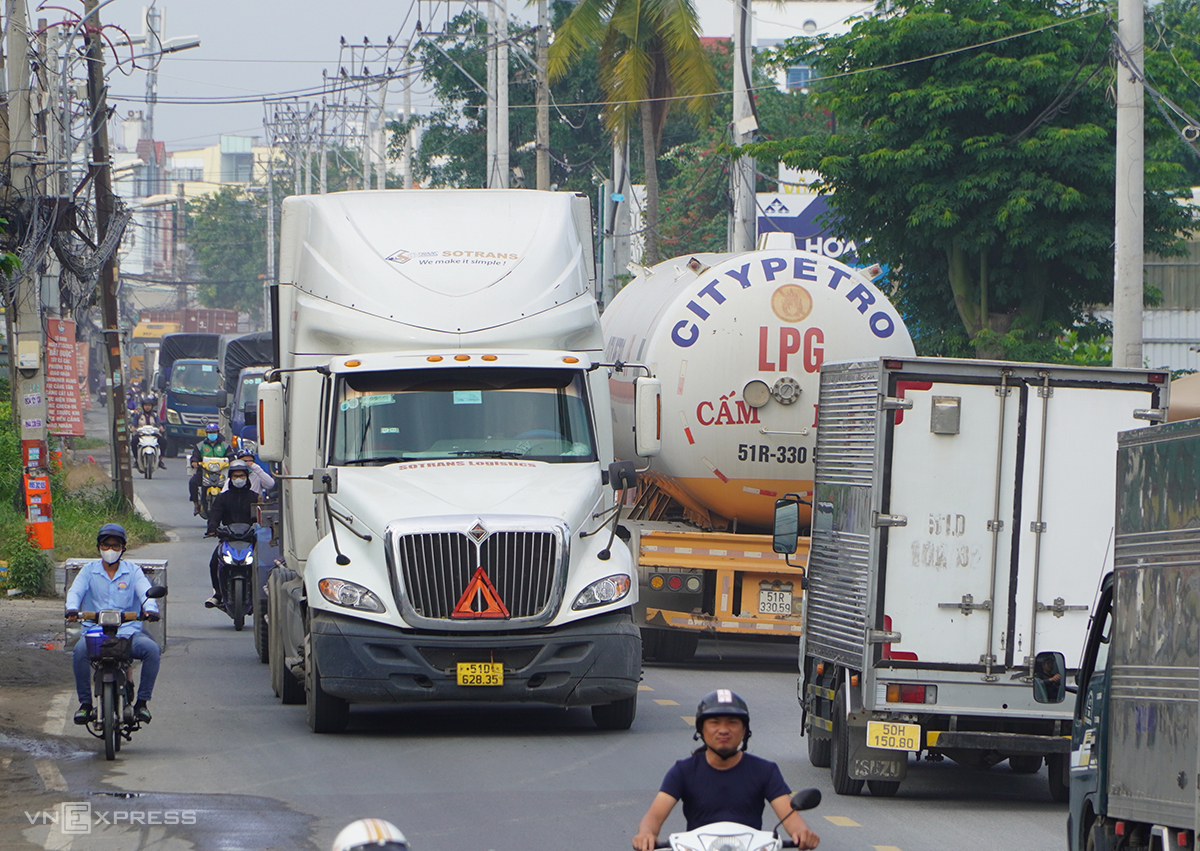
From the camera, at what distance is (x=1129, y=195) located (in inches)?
748

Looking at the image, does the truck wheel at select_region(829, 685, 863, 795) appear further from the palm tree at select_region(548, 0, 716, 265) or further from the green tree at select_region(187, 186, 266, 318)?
the green tree at select_region(187, 186, 266, 318)

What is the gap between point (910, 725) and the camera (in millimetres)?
10266

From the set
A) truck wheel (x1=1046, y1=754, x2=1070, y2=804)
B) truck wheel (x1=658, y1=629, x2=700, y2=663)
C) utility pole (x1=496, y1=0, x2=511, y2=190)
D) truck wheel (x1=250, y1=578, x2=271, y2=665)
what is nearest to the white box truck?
truck wheel (x1=1046, y1=754, x2=1070, y2=804)

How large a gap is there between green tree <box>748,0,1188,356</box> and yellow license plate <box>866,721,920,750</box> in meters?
17.6

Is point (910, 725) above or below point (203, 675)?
above

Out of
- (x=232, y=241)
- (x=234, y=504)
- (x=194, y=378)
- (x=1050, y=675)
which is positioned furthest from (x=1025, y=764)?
(x=232, y=241)

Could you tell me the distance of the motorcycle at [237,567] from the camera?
1895 cm

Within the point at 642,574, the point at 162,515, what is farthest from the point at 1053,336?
the point at 162,515

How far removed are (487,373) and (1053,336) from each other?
1764cm

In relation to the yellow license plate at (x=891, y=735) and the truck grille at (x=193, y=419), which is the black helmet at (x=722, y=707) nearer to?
the yellow license plate at (x=891, y=735)

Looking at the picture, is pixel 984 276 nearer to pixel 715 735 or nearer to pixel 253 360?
pixel 253 360

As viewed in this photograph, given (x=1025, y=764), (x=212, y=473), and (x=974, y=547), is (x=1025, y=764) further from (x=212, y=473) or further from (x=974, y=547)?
(x=212, y=473)

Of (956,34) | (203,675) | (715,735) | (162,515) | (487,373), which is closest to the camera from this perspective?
(715,735)

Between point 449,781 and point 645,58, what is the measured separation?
99.0ft
